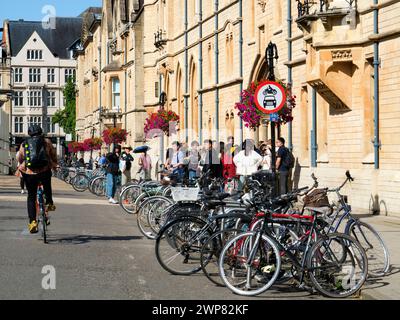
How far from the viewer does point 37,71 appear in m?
126

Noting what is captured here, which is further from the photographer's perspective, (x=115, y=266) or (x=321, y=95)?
(x=321, y=95)

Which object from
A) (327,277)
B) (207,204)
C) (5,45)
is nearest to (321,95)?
(207,204)

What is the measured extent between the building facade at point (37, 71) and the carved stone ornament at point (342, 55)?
100800 mm

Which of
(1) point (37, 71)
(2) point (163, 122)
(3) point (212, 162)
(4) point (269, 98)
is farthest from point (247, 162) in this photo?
(1) point (37, 71)

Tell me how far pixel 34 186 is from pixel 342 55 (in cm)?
1082

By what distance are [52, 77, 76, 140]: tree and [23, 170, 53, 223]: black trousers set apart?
327ft

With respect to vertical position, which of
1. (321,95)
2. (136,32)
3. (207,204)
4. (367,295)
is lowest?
(367,295)

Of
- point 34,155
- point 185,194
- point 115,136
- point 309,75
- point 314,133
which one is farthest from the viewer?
point 115,136

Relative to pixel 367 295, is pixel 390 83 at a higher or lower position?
higher

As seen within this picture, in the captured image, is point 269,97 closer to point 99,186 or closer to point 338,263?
point 338,263

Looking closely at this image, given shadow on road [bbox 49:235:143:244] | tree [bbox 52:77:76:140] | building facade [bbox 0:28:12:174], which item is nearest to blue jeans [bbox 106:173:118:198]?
shadow on road [bbox 49:235:143:244]
